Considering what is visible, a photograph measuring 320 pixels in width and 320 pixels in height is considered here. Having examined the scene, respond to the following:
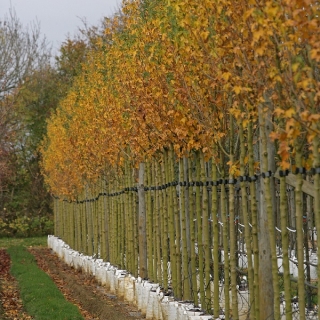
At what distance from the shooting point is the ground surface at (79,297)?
17.6 metres

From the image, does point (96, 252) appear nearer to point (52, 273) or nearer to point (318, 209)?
point (52, 273)

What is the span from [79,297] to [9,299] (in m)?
1.54


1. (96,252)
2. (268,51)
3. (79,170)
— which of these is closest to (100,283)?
(96,252)

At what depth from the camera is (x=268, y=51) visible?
30.5ft

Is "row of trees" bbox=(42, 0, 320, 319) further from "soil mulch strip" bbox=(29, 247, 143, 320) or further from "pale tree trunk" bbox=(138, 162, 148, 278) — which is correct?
"soil mulch strip" bbox=(29, 247, 143, 320)

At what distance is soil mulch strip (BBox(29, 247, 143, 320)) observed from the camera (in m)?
17.4

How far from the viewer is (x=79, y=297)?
21.1 meters

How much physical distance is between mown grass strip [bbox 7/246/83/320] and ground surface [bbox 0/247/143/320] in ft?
0.70

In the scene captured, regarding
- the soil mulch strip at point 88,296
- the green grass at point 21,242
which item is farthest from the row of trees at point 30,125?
the soil mulch strip at point 88,296

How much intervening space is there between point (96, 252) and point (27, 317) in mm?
8861

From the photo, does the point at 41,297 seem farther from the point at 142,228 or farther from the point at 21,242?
the point at 21,242

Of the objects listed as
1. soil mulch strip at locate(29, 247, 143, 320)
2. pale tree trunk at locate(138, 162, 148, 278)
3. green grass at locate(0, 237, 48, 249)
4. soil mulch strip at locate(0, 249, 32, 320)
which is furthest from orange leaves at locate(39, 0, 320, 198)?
green grass at locate(0, 237, 48, 249)

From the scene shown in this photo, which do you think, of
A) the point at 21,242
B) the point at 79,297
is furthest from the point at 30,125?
the point at 79,297

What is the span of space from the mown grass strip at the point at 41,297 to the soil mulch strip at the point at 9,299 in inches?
5.6
